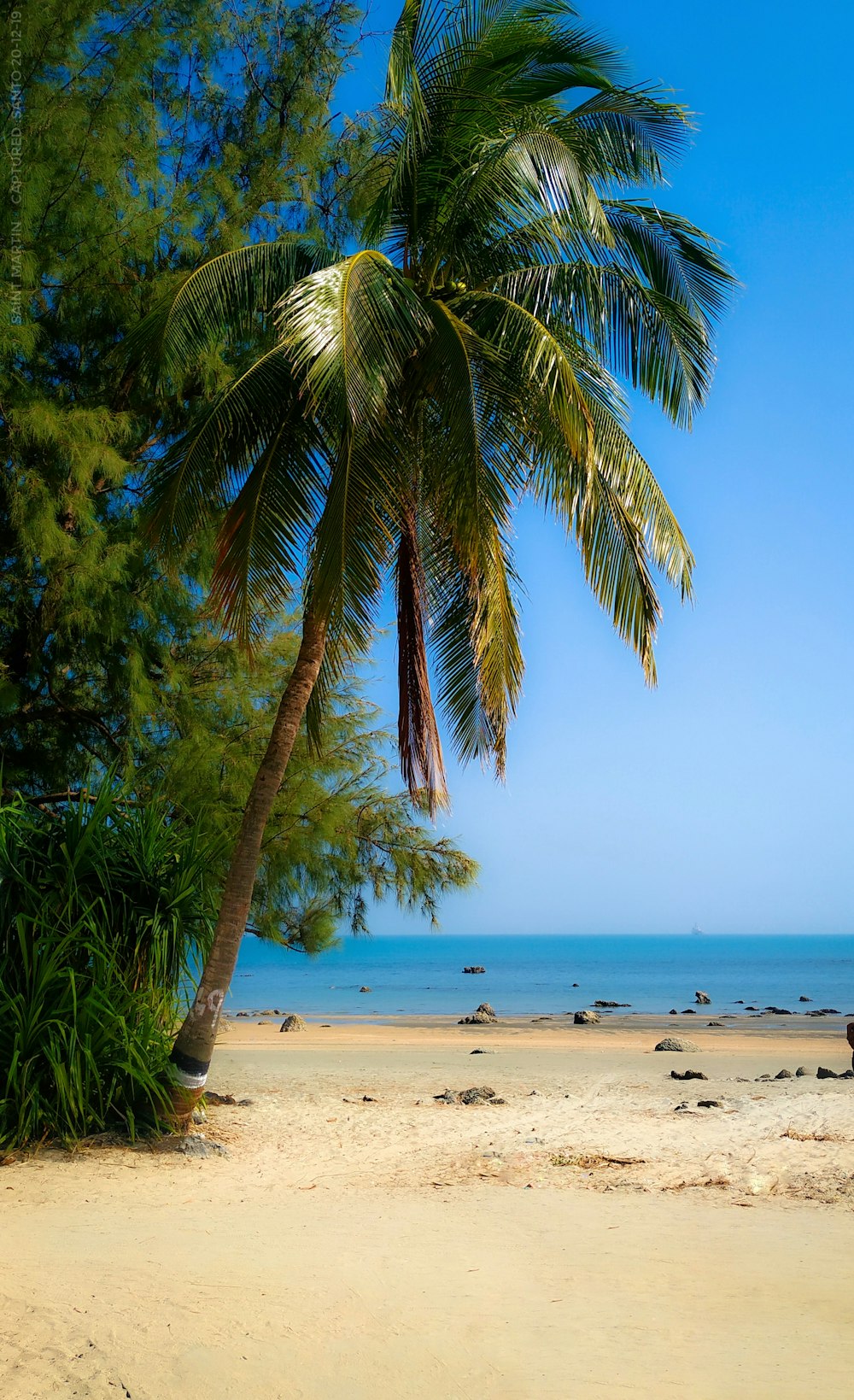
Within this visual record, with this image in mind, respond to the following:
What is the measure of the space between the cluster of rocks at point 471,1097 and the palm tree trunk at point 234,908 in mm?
2614

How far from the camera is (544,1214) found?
5.21 metres

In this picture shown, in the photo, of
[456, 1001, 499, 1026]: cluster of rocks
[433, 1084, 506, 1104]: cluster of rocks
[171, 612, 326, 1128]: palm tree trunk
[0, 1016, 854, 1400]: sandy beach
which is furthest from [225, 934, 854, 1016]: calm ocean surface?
[0, 1016, 854, 1400]: sandy beach

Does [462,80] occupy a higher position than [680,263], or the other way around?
[462,80]

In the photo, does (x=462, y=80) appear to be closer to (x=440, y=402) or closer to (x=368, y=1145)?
(x=440, y=402)

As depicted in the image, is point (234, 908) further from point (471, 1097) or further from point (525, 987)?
point (525, 987)

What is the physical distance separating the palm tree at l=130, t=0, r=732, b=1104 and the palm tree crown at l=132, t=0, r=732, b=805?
2 centimetres

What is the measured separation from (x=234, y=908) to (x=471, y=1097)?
3196 mm

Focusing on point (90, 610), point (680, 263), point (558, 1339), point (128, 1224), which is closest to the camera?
point (558, 1339)

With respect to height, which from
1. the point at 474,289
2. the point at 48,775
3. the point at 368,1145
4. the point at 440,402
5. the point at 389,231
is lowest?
the point at 368,1145

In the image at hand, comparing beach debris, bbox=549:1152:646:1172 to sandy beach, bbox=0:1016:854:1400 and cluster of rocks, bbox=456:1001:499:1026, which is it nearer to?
sandy beach, bbox=0:1016:854:1400

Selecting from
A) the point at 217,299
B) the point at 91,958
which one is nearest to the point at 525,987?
the point at 91,958

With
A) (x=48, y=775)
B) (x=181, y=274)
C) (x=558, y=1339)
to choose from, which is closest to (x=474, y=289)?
(x=181, y=274)

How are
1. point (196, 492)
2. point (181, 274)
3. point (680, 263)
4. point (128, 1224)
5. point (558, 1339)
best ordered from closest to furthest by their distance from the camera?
point (558, 1339) < point (128, 1224) < point (196, 492) < point (680, 263) < point (181, 274)

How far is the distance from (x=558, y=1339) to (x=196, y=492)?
5956 mm
